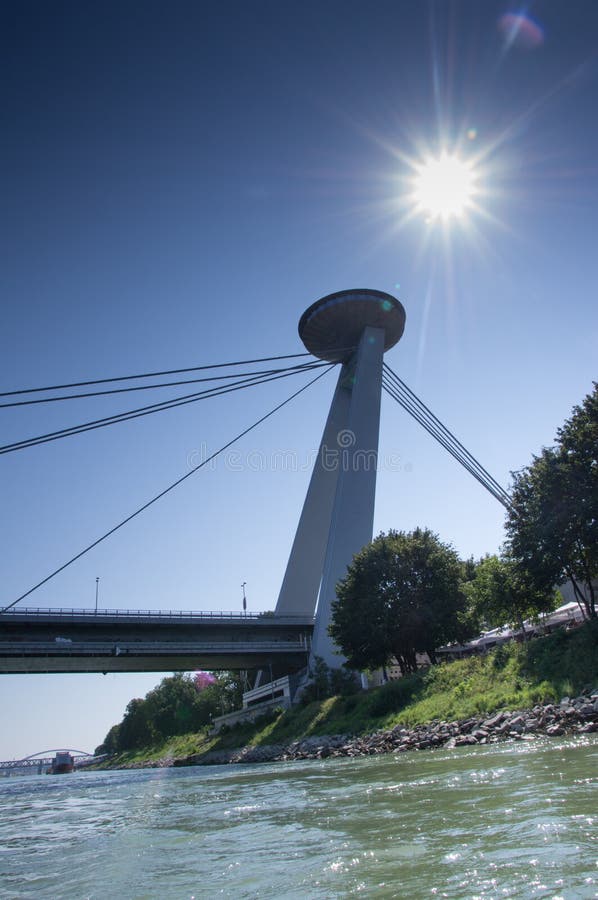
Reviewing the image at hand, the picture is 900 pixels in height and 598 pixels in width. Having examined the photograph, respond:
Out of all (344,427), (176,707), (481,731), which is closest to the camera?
(481,731)

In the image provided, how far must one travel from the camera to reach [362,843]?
18.3 ft

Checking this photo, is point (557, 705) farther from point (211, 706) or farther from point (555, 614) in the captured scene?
point (211, 706)

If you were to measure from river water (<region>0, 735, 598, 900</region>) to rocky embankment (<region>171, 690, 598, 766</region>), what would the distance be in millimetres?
2816

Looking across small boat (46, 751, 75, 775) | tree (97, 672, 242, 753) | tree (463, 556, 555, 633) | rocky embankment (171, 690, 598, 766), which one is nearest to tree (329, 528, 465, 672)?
tree (463, 556, 555, 633)

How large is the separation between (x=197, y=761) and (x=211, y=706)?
3818 centimetres

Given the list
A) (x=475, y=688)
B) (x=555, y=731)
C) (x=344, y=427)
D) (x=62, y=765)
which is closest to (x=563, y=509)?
(x=475, y=688)

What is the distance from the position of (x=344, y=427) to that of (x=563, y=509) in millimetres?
29730

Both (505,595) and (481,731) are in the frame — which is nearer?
(481,731)

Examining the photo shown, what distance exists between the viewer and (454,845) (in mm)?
4953

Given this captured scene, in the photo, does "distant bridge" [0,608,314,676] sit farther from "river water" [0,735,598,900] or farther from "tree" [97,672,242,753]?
"river water" [0,735,598,900]

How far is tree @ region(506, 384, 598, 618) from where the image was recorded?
2267 centimetres

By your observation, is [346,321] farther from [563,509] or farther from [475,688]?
[475,688]

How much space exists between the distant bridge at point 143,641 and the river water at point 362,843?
3408 centimetres

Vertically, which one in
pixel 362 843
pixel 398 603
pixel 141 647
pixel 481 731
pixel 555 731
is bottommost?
pixel 362 843
